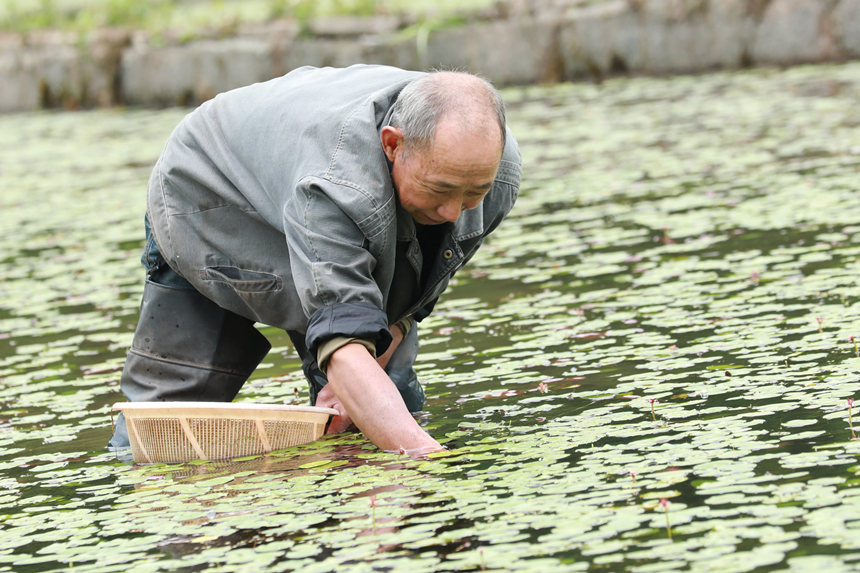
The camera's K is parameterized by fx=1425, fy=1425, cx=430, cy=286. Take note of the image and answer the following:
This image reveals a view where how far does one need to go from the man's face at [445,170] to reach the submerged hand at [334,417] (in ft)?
2.90

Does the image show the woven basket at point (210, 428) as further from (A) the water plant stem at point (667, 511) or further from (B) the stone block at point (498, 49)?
(B) the stone block at point (498, 49)

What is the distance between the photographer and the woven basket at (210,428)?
13.0 ft

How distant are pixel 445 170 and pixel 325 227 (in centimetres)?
33

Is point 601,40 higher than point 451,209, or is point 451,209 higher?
point 601,40

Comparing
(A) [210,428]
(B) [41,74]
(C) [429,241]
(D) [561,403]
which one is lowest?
(D) [561,403]

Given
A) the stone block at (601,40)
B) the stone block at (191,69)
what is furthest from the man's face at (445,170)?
the stone block at (191,69)

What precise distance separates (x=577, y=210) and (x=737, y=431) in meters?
4.24

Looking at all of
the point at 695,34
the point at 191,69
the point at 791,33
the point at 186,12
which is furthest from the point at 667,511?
the point at 186,12

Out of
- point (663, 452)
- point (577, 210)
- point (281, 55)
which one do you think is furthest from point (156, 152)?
point (663, 452)

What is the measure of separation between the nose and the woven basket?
817 mm

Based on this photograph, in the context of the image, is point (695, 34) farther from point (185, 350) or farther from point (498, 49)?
point (185, 350)

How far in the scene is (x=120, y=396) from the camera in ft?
16.7

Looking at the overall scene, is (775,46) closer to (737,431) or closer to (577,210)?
(577,210)

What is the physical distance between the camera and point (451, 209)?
359cm
